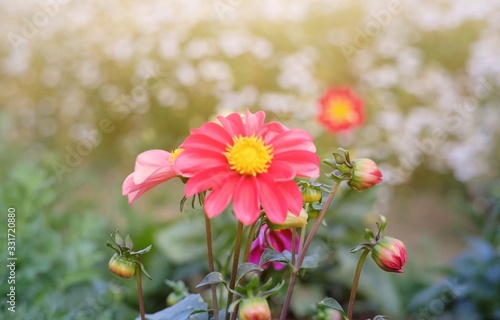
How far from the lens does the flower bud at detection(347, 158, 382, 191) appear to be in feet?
2.94

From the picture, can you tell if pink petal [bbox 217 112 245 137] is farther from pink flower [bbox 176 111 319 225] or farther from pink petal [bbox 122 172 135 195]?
pink petal [bbox 122 172 135 195]

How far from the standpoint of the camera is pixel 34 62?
14.3ft

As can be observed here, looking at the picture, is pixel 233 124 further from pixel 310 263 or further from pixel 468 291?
pixel 468 291

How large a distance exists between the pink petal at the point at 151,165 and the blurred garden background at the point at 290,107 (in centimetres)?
130

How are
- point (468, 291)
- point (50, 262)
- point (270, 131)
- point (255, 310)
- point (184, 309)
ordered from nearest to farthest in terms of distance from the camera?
point (255, 310) < point (270, 131) < point (184, 309) < point (50, 262) < point (468, 291)

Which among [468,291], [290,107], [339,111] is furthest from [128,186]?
[290,107]

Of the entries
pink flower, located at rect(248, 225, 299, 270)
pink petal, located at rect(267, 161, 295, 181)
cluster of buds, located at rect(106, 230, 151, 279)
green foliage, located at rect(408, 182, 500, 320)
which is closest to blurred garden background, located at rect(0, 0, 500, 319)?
green foliage, located at rect(408, 182, 500, 320)

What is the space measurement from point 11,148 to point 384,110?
1.92 metres

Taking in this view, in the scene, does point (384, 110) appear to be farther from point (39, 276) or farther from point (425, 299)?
point (39, 276)

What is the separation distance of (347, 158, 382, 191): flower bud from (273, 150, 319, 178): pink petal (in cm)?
8

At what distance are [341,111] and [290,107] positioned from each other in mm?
824

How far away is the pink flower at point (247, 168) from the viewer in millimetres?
809

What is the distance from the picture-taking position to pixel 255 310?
79cm

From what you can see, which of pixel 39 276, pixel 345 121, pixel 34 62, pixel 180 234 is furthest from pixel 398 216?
pixel 34 62
